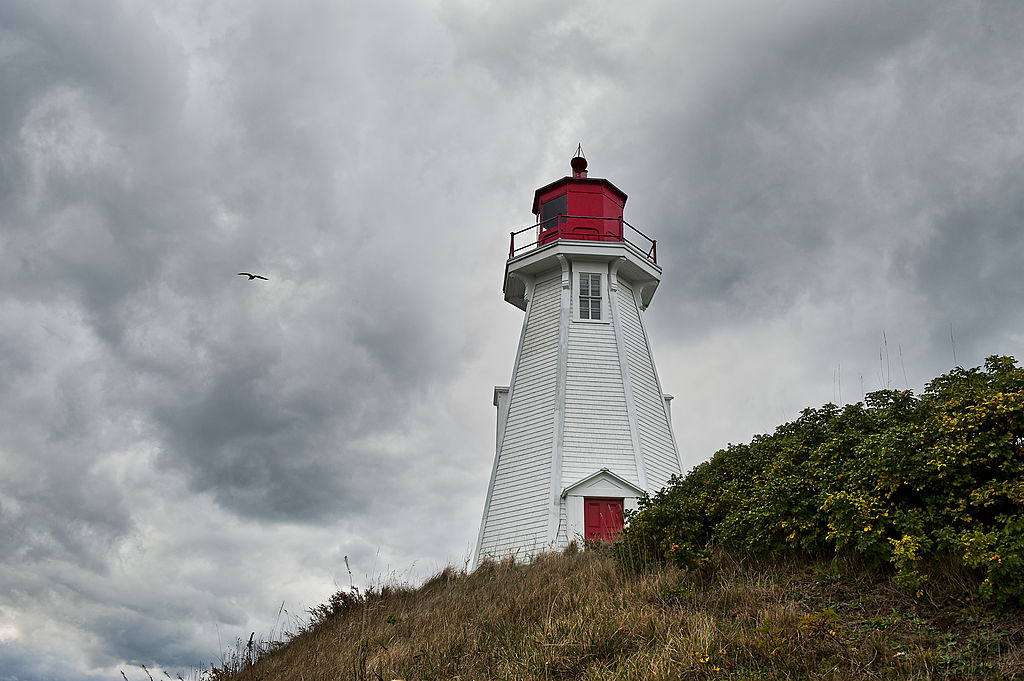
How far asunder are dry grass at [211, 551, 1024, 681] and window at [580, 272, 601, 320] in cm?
1291

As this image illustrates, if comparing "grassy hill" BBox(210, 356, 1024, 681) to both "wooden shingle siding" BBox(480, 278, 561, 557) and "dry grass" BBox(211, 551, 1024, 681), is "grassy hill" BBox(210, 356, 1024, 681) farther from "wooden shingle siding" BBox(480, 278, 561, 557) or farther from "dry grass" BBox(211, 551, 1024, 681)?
"wooden shingle siding" BBox(480, 278, 561, 557)

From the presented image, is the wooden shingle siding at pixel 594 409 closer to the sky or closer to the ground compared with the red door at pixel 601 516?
closer to the sky

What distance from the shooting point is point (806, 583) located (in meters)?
9.62

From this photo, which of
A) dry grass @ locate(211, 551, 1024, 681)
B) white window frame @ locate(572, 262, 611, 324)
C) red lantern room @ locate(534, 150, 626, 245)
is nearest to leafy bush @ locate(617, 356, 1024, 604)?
dry grass @ locate(211, 551, 1024, 681)

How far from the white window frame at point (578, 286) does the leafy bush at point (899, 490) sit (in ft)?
41.7

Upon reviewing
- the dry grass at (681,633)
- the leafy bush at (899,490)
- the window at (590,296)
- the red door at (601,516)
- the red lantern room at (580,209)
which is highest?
the red lantern room at (580,209)

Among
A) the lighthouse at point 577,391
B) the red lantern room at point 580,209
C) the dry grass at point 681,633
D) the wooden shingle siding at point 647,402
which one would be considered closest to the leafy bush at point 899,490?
the dry grass at point 681,633

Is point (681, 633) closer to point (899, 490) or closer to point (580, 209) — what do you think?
point (899, 490)

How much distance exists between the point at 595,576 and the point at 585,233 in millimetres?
16319

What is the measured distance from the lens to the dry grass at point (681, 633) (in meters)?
7.58

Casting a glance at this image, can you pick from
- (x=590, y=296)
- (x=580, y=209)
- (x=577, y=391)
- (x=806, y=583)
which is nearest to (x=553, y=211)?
(x=580, y=209)

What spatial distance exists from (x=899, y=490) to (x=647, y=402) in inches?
578

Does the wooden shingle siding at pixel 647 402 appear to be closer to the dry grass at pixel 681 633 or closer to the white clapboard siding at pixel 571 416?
the white clapboard siding at pixel 571 416

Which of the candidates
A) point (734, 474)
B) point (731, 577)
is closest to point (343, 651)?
point (731, 577)
